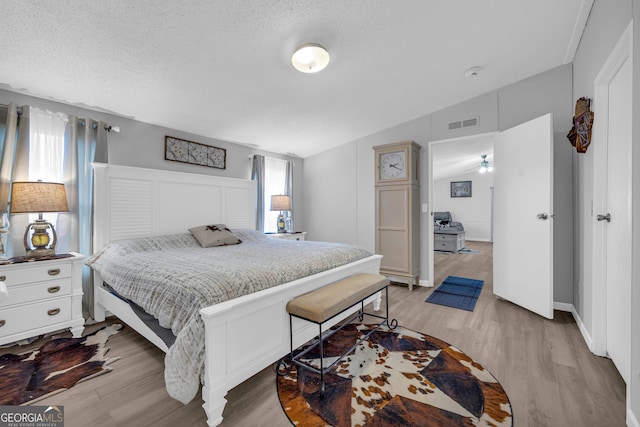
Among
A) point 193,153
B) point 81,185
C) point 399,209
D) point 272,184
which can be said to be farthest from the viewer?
point 272,184

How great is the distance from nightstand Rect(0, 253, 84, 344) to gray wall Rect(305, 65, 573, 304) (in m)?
3.57

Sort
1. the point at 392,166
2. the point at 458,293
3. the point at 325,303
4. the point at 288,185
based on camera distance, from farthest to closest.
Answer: the point at 288,185 < the point at 392,166 < the point at 458,293 < the point at 325,303

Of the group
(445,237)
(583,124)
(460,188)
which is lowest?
(445,237)

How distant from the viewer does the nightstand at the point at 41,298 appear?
80.2 inches

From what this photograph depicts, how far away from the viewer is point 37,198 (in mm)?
2168

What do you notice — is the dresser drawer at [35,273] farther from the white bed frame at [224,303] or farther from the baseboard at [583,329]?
the baseboard at [583,329]

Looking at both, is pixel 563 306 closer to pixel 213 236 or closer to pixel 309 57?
pixel 309 57

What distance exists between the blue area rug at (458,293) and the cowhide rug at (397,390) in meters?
1.13

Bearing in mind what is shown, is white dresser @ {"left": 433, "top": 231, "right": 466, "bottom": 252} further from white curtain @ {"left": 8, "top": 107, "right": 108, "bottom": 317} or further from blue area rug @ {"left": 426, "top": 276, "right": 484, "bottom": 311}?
white curtain @ {"left": 8, "top": 107, "right": 108, "bottom": 317}

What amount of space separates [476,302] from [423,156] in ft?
6.75

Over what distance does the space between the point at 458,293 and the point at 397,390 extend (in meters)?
2.31

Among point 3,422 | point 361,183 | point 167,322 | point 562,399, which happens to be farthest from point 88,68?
point 562,399

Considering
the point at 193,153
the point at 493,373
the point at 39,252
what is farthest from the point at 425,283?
the point at 39,252

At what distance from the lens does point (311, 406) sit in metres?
1.50
